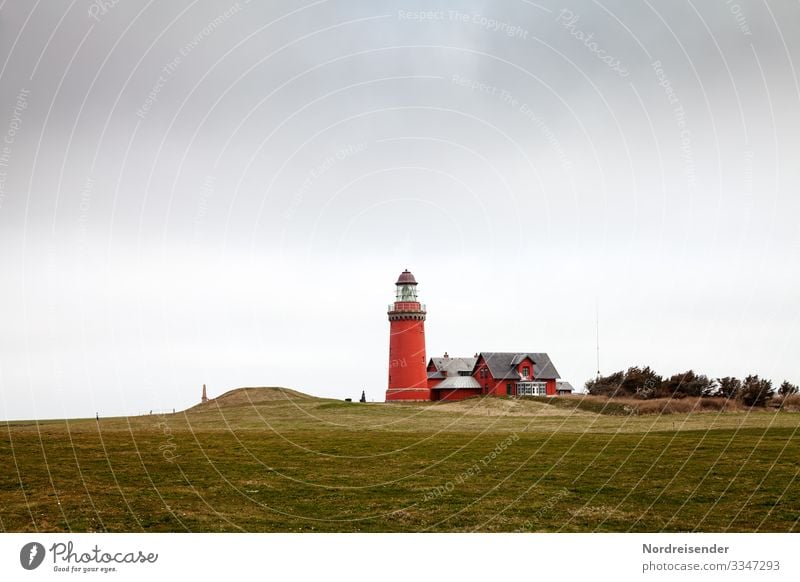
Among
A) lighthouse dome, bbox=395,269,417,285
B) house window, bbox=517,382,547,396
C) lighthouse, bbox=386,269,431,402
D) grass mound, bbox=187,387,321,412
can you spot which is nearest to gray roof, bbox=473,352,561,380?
house window, bbox=517,382,547,396

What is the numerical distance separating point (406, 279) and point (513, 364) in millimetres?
19210

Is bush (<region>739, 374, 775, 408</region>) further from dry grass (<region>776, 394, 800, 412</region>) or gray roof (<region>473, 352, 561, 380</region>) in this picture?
gray roof (<region>473, 352, 561, 380</region>)

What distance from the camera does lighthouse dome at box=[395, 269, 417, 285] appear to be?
9156cm

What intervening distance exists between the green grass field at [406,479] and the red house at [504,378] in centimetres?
4882

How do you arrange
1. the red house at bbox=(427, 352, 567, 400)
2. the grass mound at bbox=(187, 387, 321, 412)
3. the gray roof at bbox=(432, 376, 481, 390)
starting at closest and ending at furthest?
the grass mound at bbox=(187, 387, 321, 412)
the red house at bbox=(427, 352, 567, 400)
the gray roof at bbox=(432, 376, 481, 390)

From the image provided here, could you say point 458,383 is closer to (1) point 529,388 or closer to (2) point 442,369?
(1) point 529,388

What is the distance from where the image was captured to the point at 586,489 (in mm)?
27328

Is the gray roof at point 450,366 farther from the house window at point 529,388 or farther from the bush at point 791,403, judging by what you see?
the bush at point 791,403

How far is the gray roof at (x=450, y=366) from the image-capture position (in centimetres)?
10894

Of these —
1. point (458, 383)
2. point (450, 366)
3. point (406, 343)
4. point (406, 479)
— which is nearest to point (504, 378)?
point (458, 383)

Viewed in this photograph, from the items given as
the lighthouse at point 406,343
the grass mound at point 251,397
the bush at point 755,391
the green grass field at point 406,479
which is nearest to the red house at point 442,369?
the lighthouse at point 406,343

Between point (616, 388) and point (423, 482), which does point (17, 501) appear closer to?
point (423, 482)

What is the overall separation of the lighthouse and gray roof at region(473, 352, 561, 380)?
12436 millimetres

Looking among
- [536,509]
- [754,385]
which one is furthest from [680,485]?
[754,385]
